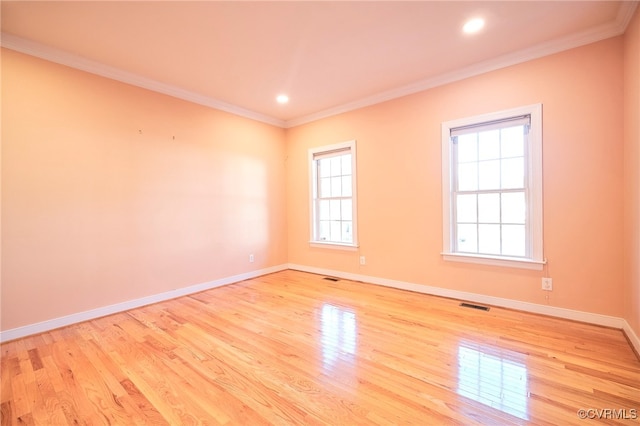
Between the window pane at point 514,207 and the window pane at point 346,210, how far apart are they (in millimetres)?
2061

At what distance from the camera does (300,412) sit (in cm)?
156

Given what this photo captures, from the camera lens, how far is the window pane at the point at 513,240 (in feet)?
9.88

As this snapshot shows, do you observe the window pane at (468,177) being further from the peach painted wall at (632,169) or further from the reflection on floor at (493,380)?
the reflection on floor at (493,380)

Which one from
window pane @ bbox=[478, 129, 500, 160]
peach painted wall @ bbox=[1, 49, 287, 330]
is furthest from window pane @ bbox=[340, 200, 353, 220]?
window pane @ bbox=[478, 129, 500, 160]

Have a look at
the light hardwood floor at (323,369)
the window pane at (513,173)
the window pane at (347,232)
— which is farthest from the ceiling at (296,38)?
the light hardwood floor at (323,369)

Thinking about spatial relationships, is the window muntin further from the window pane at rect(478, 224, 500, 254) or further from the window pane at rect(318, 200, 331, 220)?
the window pane at rect(318, 200, 331, 220)

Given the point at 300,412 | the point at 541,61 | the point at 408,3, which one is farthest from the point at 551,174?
the point at 300,412

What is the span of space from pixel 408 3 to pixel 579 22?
5.20 feet

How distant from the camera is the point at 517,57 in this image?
2895 mm

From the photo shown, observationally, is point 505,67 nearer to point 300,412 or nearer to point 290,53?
point 290,53

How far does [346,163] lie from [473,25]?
2419 millimetres

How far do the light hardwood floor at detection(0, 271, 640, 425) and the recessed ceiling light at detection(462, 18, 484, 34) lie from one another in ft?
8.94

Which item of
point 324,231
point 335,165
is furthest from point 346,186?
point 324,231

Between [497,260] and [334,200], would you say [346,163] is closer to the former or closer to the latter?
[334,200]
